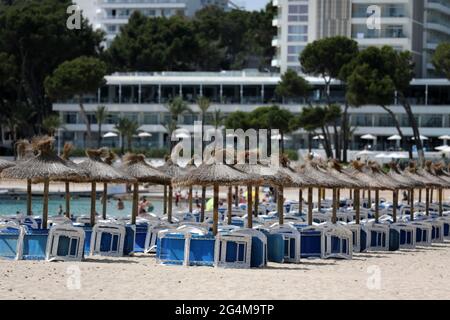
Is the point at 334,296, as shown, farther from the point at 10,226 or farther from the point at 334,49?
the point at 334,49

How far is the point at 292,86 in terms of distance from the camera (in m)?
78.9

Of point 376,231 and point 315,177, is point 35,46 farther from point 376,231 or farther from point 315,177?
point 376,231

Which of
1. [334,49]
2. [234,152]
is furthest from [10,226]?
[334,49]

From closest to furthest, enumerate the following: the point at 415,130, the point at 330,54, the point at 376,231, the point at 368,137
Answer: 1. the point at 376,231
2. the point at 415,130
3. the point at 330,54
4. the point at 368,137

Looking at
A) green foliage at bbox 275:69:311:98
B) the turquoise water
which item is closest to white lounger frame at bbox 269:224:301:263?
the turquoise water

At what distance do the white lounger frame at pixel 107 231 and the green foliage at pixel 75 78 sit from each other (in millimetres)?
54522

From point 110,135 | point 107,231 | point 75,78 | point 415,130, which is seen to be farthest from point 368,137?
point 107,231

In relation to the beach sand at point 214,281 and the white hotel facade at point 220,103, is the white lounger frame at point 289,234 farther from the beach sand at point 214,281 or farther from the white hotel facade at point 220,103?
the white hotel facade at point 220,103

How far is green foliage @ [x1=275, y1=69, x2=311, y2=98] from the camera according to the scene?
7888 centimetres

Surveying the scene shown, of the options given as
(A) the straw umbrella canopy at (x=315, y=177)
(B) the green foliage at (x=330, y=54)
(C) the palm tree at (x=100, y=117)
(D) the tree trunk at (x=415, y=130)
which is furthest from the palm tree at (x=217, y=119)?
(A) the straw umbrella canopy at (x=315, y=177)

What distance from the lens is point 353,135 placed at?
82812 mm

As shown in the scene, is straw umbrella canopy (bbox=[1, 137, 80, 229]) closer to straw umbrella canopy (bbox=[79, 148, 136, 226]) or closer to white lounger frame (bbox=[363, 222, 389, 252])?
straw umbrella canopy (bbox=[79, 148, 136, 226])

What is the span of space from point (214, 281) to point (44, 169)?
5.98 m
